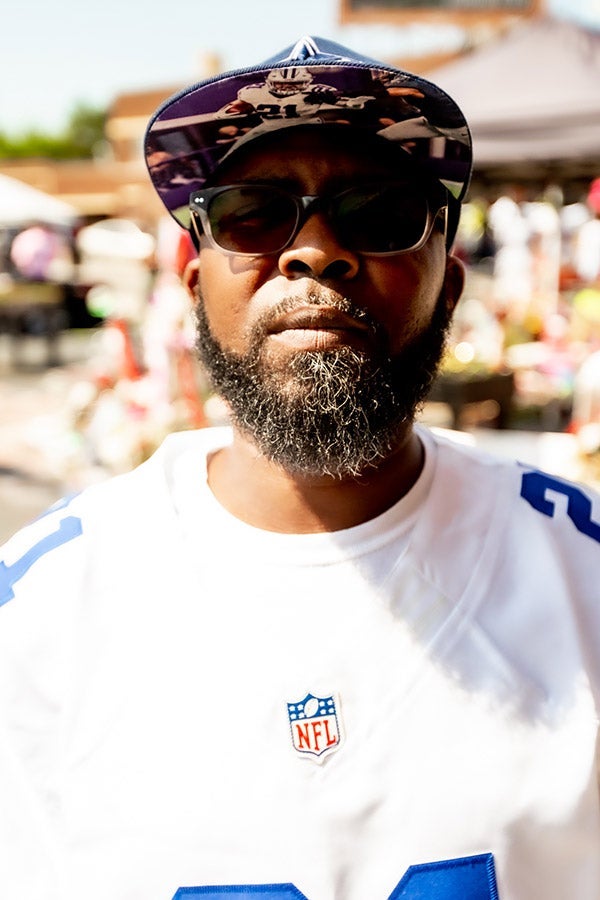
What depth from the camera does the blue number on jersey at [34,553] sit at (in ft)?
4.50

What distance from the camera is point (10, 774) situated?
1.26 meters

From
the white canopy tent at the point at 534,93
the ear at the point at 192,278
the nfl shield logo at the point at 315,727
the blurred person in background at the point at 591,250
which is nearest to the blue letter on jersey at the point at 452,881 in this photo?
the nfl shield logo at the point at 315,727

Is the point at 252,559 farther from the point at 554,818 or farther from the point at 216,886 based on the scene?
the point at 554,818

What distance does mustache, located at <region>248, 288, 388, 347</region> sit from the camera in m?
1.31

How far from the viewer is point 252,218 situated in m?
1.36

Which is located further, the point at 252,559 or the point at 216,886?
the point at 252,559

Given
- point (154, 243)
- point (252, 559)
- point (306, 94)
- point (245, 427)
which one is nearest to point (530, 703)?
point (252, 559)

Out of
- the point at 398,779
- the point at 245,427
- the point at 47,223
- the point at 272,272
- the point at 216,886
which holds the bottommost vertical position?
the point at 216,886

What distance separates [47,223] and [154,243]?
313 inches

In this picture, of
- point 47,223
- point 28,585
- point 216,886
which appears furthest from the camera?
point 47,223

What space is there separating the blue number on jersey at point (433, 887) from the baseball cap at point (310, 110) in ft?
3.46

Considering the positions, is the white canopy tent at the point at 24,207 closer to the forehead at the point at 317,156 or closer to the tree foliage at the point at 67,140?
the forehead at the point at 317,156

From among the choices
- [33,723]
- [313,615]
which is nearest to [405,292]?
[313,615]

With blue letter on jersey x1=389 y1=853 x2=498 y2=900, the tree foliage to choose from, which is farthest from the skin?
the tree foliage
